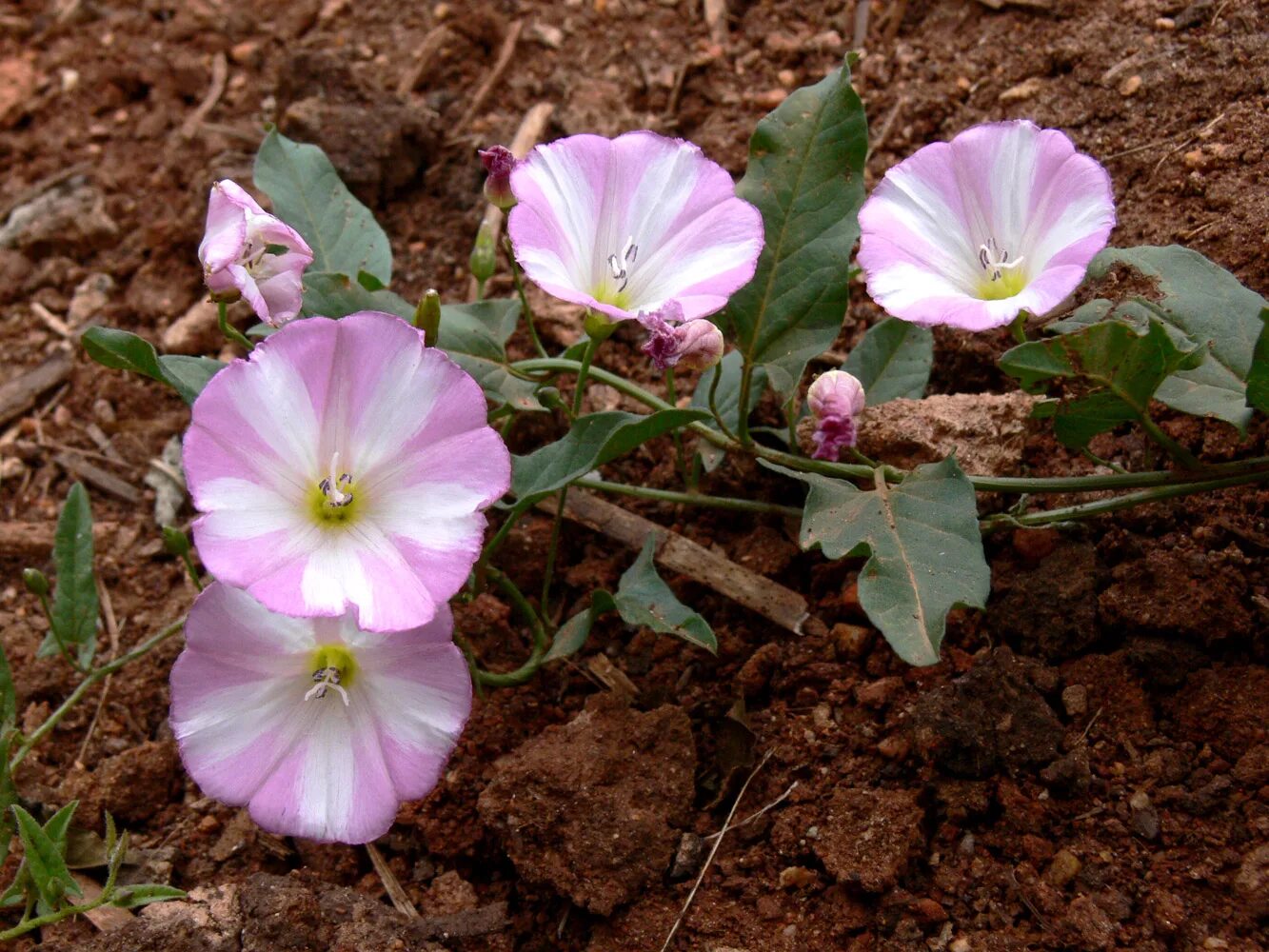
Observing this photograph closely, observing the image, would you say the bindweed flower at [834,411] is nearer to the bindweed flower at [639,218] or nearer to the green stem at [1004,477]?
the green stem at [1004,477]

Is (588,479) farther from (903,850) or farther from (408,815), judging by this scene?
(903,850)

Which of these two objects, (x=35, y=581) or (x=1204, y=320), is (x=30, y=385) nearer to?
(x=35, y=581)

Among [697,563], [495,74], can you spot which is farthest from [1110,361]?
[495,74]

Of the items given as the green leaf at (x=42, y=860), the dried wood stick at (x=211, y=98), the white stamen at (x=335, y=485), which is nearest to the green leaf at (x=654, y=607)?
the white stamen at (x=335, y=485)

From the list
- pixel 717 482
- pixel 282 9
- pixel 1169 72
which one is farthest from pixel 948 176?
pixel 282 9

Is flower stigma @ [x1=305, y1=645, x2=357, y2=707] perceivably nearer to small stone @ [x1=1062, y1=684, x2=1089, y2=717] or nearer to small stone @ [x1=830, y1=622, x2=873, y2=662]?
small stone @ [x1=830, y1=622, x2=873, y2=662]
